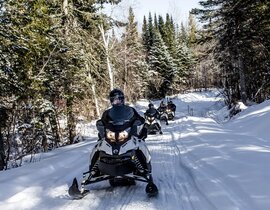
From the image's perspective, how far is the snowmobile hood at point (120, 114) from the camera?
6.62 metres

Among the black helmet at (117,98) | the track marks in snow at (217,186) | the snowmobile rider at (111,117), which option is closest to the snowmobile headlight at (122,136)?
the snowmobile rider at (111,117)

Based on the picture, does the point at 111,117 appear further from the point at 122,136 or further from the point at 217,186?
the point at 217,186

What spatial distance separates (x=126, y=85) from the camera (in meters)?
50.2

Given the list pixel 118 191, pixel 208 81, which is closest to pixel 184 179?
pixel 118 191

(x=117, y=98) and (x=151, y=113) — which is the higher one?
(x=117, y=98)

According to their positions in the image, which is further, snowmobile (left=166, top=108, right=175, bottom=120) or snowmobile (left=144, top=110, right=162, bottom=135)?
snowmobile (left=166, top=108, right=175, bottom=120)

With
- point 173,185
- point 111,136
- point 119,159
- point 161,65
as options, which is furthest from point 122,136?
point 161,65

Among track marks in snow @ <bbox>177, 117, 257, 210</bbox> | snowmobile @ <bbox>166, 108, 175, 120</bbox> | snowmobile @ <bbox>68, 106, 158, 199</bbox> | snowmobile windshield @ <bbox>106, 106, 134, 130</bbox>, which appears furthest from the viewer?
snowmobile @ <bbox>166, 108, 175, 120</bbox>

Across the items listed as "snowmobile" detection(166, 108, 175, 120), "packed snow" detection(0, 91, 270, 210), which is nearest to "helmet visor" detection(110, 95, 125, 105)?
"packed snow" detection(0, 91, 270, 210)

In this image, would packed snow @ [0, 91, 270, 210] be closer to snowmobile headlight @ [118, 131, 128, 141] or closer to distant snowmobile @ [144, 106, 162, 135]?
snowmobile headlight @ [118, 131, 128, 141]

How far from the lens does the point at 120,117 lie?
22.0ft

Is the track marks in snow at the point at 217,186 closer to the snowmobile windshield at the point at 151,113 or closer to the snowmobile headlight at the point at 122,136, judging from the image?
the snowmobile headlight at the point at 122,136

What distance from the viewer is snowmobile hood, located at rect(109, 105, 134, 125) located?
6.62 metres

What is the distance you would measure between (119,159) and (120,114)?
896 millimetres
